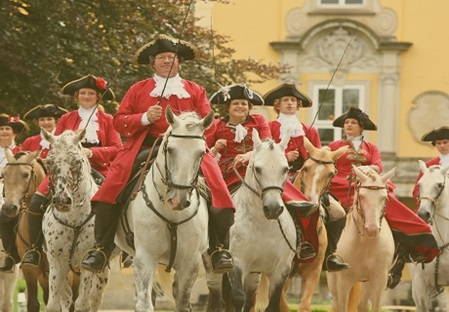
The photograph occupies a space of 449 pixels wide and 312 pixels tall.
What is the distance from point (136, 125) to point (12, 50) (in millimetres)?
12835

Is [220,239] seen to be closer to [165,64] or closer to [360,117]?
[165,64]

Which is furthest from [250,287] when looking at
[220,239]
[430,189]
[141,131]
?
[430,189]

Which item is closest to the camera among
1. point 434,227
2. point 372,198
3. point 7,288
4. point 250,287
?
point 250,287

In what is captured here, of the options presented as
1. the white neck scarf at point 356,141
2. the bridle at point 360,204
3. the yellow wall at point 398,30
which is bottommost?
the bridle at point 360,204

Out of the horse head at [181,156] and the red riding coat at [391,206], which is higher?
the horse head at [181,156]

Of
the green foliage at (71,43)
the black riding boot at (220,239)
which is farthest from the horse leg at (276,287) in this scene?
the green foliage at (71,43)

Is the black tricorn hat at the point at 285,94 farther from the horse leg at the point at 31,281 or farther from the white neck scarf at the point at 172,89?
the horse leg at the point at 31,281

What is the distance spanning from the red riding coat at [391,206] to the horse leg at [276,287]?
129 inches

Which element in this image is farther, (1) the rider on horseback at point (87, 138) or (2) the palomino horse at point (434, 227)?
(2) the palomino horse at point (434, 227)

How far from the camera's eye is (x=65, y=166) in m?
17.2

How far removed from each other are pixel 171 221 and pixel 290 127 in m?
4.22

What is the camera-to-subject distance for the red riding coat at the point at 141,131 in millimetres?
16625

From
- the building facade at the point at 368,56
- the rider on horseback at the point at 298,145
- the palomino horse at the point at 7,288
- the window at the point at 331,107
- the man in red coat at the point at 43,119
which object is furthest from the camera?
the building facade at the point at 368,56

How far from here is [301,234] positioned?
1880 cm
